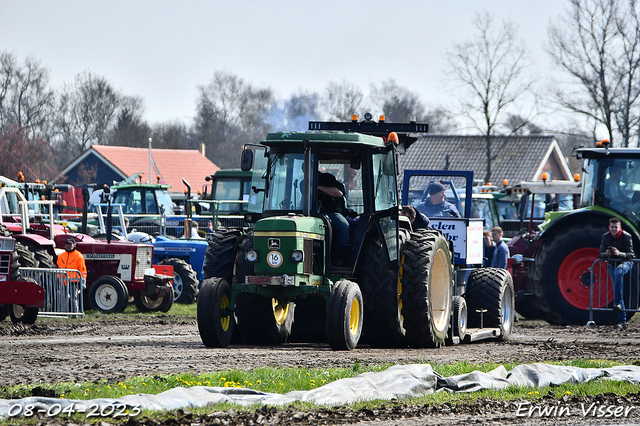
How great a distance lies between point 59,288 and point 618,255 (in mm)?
9586

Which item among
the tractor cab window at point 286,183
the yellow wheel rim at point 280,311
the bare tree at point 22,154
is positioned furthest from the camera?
the bare tree at point 22,154

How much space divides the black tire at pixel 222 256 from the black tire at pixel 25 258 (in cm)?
583

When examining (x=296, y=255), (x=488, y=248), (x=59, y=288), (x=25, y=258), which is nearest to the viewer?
(x=296, y=255)

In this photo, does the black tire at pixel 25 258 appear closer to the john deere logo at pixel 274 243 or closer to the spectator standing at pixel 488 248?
the john deere logo at pixel 274 243

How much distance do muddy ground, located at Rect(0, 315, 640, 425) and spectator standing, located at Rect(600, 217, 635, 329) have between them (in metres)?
0.61

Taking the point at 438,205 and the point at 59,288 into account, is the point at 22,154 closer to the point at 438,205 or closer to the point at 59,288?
the point at 59,288

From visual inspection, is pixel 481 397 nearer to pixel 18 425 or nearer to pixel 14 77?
pixel 18 425

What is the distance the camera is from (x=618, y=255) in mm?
15453

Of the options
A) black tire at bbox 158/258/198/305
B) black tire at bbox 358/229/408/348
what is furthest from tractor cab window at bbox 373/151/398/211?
black tire at bbox 158/258/198/305

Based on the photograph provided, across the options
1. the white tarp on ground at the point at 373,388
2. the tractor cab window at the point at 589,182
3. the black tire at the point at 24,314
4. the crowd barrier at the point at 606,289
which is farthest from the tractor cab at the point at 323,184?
the tractor cab window at the point at 589,182

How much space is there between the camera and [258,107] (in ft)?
221

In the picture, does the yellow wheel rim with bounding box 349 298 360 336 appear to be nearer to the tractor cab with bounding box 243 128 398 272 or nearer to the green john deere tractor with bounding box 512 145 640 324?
the tractor cab with bounding box 243 128 398 272

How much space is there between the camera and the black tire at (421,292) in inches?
444

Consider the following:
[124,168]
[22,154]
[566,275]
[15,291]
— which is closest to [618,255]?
[566,275]
